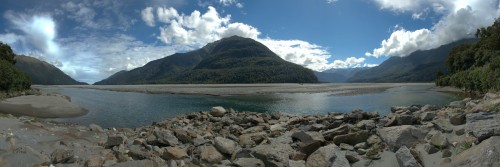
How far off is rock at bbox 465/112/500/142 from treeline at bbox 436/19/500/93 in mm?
42155

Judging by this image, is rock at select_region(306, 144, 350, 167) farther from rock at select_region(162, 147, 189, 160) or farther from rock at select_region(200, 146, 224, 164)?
rock at select_region(162, 147, 189, 160)

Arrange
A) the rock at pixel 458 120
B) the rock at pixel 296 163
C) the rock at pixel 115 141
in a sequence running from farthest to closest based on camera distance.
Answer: the rock at pixel 115 141 < the rock at pixel 458 120 < the rock at pixel 296 163

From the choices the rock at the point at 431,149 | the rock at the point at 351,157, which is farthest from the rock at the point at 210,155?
the rock at the point at 431,149

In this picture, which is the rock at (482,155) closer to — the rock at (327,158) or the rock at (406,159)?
the rock at (406,159)

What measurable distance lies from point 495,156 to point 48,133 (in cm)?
2366

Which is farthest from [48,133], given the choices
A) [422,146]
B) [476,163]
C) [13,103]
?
[13,103]

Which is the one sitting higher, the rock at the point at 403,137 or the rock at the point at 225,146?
the rock at the point at 403,137

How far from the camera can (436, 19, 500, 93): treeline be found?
70.4 m

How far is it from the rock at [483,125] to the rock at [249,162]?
6.96 m

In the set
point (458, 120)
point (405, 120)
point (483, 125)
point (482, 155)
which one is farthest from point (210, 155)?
point (458, 120)

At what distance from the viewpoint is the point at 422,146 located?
39.1ft

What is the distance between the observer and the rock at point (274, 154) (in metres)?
12.6

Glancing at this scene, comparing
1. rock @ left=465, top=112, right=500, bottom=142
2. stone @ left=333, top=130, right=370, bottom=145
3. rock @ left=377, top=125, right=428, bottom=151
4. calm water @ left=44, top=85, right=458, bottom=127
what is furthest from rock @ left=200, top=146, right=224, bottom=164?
calm water @ left=44, top=85, right=458, bottom=127

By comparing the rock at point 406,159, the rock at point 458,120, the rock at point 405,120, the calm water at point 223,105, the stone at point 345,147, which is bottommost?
the calm water at point 223,105
